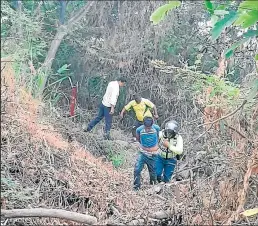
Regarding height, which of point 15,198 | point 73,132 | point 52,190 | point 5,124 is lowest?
point 73,132

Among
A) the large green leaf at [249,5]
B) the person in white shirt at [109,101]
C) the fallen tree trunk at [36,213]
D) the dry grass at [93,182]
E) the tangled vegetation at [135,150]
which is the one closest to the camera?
the large green leaf at [249,5]

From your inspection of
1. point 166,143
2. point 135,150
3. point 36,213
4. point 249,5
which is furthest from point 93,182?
point 135,150

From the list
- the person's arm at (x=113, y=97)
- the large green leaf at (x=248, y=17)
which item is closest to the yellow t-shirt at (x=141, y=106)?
the person's arm at (x=113, y=97)

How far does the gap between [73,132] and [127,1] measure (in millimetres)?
5564

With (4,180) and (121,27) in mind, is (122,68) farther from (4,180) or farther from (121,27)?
(4,180)

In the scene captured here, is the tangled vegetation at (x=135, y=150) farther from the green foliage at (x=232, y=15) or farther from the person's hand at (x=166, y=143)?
the person's hand at (x=166, y=143)

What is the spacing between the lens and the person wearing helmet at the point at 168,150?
665 centimetres

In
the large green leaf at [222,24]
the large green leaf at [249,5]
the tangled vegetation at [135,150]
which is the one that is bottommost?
the tangled vegetation at [135,150]

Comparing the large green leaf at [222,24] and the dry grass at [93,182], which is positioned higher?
the large green leaf at [222,24]

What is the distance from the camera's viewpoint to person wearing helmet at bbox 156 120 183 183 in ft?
21.8

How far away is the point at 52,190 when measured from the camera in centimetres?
506

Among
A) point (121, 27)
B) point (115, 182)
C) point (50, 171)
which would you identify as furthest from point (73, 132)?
point (121, 27)

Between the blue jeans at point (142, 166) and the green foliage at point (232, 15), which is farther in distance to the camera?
the blue jeans at point (142, 166)

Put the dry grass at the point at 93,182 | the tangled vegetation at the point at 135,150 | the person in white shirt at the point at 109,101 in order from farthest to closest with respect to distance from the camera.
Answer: the person in white shirt at the point at 109,101 < the dry grass at the point at 93,182 < the tangled vegetation at the point at 135,150
